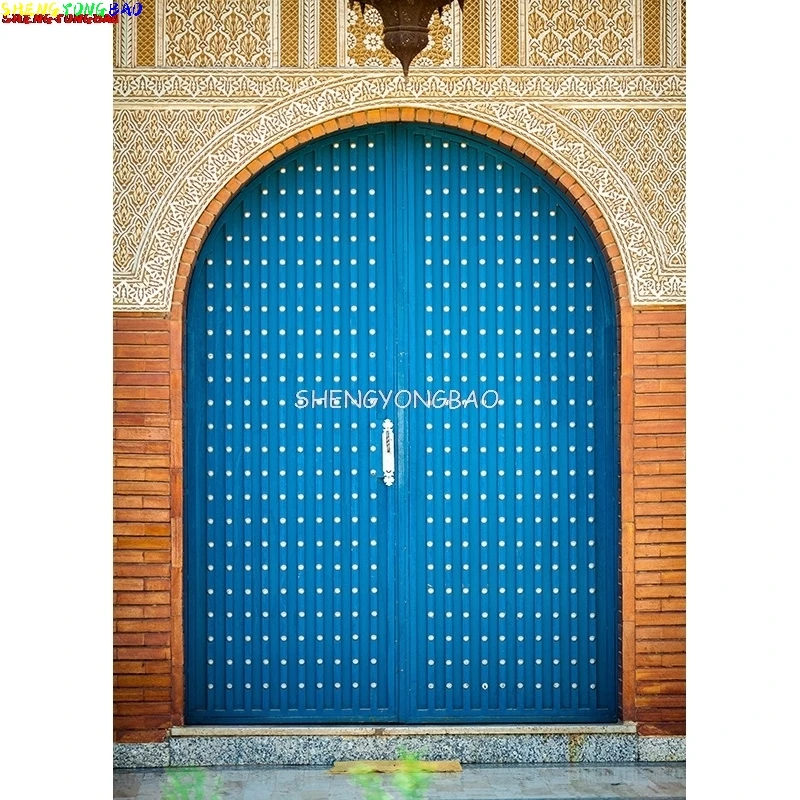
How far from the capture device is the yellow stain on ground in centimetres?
493

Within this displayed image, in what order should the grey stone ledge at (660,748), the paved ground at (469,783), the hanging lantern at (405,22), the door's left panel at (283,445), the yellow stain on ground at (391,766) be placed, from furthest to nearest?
the door's left panel at (283,445) < the grey stone ledge at (660,748) < the yellow stain on ground at (391,766) < the paved ground at (469,783) < the hanging lantern at (405,22)

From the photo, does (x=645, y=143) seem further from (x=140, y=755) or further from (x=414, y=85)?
(x=140, y=755)

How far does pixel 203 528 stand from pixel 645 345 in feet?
6.67

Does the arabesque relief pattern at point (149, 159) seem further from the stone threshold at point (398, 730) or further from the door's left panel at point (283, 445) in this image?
the stone threshold at point (398, 730)

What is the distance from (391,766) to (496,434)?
146 centimetres

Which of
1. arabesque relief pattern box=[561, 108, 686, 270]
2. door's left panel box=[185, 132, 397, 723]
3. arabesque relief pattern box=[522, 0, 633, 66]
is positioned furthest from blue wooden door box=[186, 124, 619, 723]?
arabesque relief pattern box=[522, 0, 633, 66]

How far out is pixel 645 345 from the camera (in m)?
5.02

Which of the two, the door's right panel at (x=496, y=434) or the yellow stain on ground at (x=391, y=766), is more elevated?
the door's right panel at (x=496, y=434)

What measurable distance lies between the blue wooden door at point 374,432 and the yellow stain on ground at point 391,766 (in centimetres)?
20

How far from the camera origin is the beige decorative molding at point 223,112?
4.96 metres

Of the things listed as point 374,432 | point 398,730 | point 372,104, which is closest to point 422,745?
point 398,730

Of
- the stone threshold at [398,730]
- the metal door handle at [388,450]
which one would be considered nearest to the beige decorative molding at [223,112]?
the metal door handle at [388,450]
